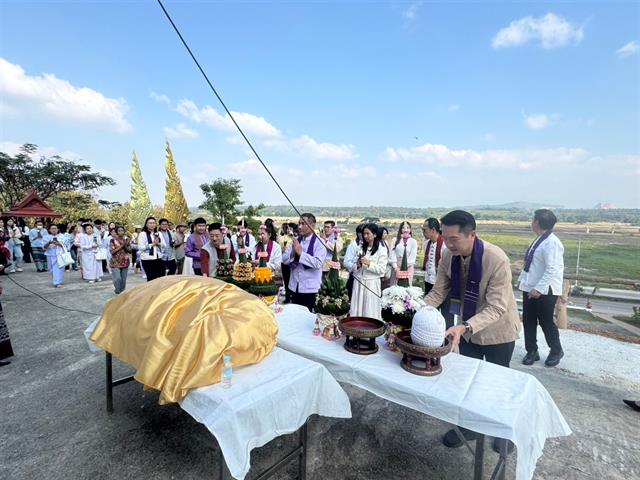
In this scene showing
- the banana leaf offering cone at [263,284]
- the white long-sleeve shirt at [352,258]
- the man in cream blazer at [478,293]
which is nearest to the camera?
the man in cream blazer at [478,293]

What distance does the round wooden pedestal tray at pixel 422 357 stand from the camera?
1876 mm

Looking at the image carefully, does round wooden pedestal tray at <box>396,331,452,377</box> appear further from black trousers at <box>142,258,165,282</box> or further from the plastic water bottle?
black trousers at <box>142,258,165,282</box>

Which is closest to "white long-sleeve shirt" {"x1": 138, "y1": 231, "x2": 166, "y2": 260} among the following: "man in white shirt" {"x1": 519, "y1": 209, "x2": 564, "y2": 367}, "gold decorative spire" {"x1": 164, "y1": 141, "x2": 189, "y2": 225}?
"man in white shirt" {"x1": 519, "y1": 209, "x2": 564, "y2": 367}

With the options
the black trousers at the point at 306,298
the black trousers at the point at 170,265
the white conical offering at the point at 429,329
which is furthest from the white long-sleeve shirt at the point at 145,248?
the white conical offering at the point at 429,329

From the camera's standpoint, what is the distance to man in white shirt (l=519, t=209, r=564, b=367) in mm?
3902

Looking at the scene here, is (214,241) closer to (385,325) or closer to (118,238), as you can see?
(385,325)

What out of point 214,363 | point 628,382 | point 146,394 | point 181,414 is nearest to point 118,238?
point 146,394

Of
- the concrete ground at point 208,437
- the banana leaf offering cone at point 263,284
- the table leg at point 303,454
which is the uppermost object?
the banana leaf offering cone at point 263,284

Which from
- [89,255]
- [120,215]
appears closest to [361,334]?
[89,255]

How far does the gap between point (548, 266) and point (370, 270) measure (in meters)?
2.12

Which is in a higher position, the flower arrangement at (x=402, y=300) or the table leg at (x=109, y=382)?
the flower arrangement at (x=402, y=300)

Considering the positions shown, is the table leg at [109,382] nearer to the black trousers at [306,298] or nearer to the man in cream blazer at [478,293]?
the black trousers at [306,298]

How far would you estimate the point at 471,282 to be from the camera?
2453 millimetres

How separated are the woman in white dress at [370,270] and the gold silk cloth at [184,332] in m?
2.16
